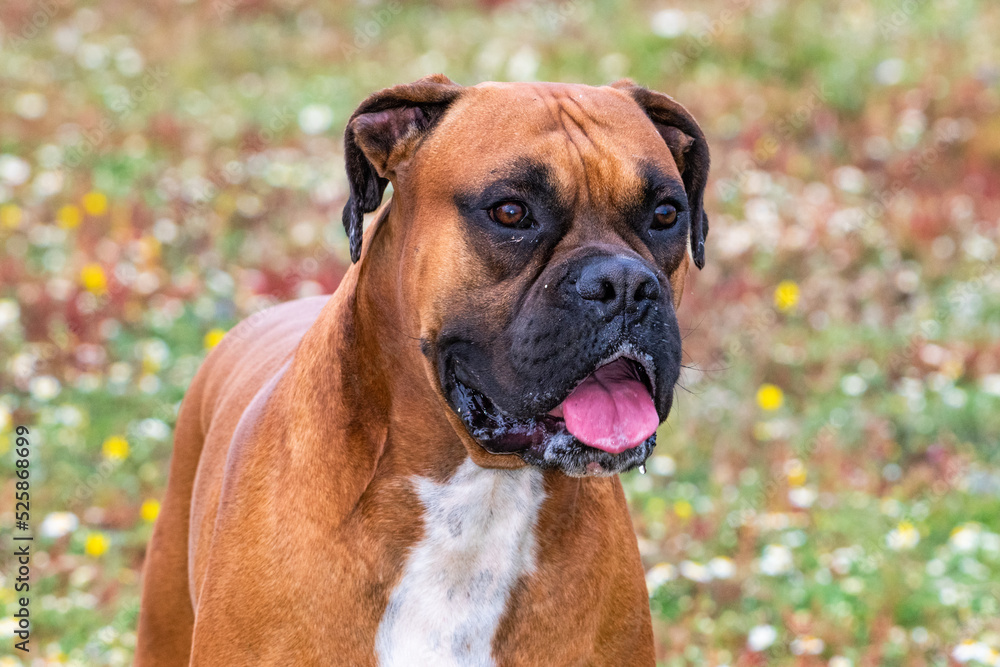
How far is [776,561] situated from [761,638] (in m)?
0.60

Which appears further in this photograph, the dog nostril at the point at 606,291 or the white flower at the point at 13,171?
the white flower at the point at 13,171

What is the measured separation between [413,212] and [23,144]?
6753mm

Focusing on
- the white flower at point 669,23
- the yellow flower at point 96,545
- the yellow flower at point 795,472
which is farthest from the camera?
the white flower at point 669,23

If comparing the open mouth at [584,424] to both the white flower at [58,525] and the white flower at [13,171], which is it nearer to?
the white flower at [58,525]

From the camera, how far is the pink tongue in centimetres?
288

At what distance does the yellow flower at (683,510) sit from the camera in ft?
17.8

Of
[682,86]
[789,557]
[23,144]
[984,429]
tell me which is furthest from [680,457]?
[23,144]

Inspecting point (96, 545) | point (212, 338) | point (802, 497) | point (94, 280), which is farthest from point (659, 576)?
point (94, 280)

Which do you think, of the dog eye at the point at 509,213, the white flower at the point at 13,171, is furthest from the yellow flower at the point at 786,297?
the white flower at the point at 13,171

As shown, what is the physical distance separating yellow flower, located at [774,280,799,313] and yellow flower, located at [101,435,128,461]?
381cm

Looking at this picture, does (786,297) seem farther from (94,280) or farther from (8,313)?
(8,313)

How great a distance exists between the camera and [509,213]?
2926 millimetres

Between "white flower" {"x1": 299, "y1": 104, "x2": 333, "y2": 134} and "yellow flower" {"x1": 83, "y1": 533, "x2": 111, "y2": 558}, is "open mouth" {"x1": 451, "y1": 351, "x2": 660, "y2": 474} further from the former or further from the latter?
"white flower" {"x1": 299, "y1": 104, "x2": 333, "y2": 134}

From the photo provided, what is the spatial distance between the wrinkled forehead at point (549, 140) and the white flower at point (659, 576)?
2267mm
